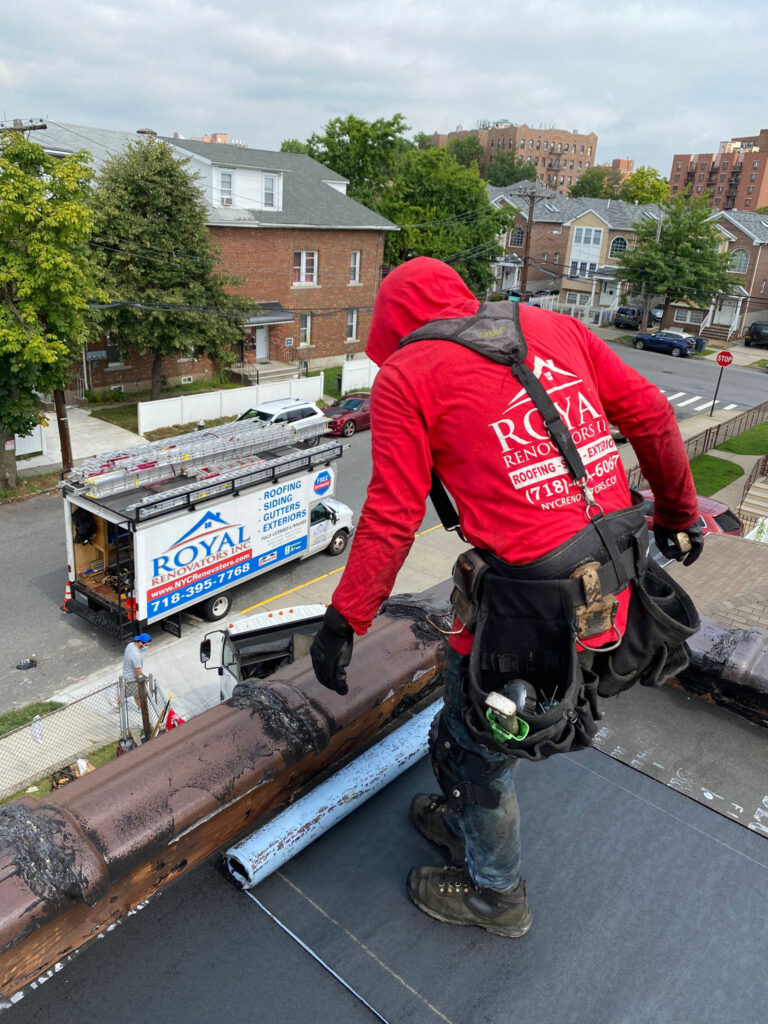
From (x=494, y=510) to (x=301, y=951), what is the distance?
5.81ft

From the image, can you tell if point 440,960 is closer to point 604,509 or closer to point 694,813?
point 694,813

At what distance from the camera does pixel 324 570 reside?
17453 mm

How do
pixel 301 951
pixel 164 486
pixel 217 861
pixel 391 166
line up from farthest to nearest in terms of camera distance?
pixel 391 166, pixel 164 486, pixel 217 861, pixel 301 951

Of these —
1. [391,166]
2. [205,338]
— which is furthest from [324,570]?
[391,166]

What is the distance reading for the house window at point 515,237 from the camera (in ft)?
230

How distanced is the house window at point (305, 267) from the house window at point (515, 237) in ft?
134

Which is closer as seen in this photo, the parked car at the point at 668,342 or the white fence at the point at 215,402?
the white fence at the point at 215,402

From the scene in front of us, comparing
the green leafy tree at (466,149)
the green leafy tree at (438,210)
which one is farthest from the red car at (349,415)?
the green leafy tree at (466,149)

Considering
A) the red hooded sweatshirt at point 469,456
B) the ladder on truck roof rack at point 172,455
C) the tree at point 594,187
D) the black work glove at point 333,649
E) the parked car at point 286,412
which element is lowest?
the parked car at point 286,412

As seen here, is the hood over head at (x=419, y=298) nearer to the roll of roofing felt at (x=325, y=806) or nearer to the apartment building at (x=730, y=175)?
the roll of roofing felt at (x=325, y=806)

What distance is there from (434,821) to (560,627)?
4.53 feet

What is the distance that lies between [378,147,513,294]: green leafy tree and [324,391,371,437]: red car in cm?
2120

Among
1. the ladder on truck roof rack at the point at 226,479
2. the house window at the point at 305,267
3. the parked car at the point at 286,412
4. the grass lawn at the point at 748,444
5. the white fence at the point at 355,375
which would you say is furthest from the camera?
the house window at the point at 305,267

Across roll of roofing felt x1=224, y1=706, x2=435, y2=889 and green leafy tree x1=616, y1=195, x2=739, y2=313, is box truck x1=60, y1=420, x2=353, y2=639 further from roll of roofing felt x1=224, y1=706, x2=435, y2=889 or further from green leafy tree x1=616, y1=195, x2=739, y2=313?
green leafy tree x1=616, y1=195, x2=739, y2=313
